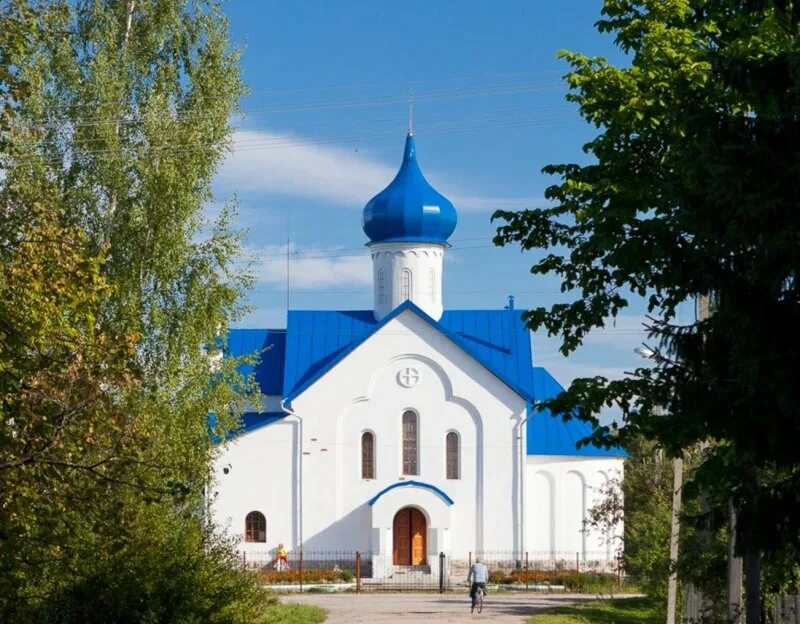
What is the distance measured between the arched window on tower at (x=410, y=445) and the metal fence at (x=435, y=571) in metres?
3.02

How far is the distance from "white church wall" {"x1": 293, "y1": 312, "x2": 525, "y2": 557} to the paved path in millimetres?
7214

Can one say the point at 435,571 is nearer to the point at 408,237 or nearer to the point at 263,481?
the point at 263,481

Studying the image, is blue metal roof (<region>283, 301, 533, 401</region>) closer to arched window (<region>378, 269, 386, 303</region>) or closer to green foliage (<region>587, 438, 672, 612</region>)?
arched window (<region>378, 269, 386, 303</region>)

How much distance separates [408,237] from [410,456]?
7298 mm

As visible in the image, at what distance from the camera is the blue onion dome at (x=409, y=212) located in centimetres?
4784

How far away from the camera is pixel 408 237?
1893 inches

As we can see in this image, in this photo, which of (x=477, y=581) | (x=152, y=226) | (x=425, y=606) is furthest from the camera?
(x=425, y=606)

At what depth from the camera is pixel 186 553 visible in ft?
56.2

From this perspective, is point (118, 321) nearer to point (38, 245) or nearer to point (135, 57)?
point (135, 57)

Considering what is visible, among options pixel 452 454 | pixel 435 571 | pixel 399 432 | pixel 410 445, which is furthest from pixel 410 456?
pixel 435 571

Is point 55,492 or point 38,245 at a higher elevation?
point 38,245

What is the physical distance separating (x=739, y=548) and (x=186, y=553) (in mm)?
8440

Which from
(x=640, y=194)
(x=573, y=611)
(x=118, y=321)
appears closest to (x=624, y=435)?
(x=640, y=194)

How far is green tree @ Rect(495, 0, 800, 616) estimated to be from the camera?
9.53 metres
